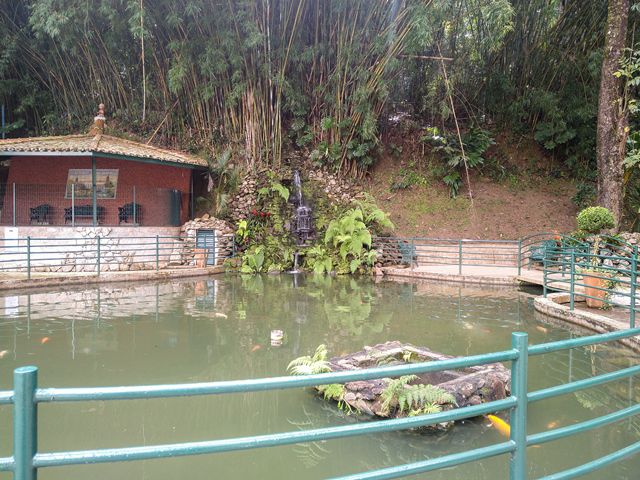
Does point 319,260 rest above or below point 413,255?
below

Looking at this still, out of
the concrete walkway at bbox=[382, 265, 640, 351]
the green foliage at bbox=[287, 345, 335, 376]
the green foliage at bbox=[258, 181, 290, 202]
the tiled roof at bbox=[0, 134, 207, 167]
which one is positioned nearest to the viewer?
the green foliage at bbox=[287, 345, 335, 376]

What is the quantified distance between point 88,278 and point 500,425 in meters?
10.3

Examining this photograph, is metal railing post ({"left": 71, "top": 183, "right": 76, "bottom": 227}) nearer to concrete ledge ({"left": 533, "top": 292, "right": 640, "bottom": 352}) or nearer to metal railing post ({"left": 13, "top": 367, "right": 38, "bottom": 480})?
concrete ledge ({"left": 533, "top": 292, "right": 640, "bottom": 352})

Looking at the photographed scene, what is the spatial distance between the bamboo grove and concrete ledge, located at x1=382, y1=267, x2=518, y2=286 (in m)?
5.51

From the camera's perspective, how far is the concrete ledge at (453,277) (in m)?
11.6

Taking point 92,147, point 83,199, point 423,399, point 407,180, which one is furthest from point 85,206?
point 423,399

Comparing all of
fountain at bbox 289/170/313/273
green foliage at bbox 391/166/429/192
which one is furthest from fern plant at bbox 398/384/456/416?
green foliage at bbox 391/166/429/192

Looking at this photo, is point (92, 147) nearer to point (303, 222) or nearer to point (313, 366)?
point (303, 222)

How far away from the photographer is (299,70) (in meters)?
16.7

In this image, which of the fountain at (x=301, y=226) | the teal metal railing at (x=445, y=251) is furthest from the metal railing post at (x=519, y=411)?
the fountain at (x=301, y=226)

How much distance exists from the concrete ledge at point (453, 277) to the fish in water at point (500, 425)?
8.28 meters

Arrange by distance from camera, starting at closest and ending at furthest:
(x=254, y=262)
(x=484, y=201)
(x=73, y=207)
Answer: (x=73, y=207) < (x=254, y=262) < (x=484, y=201)

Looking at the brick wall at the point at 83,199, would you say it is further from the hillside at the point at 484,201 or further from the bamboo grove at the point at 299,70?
the hillside at the point at 484,201

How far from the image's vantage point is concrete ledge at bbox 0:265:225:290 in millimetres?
10325
